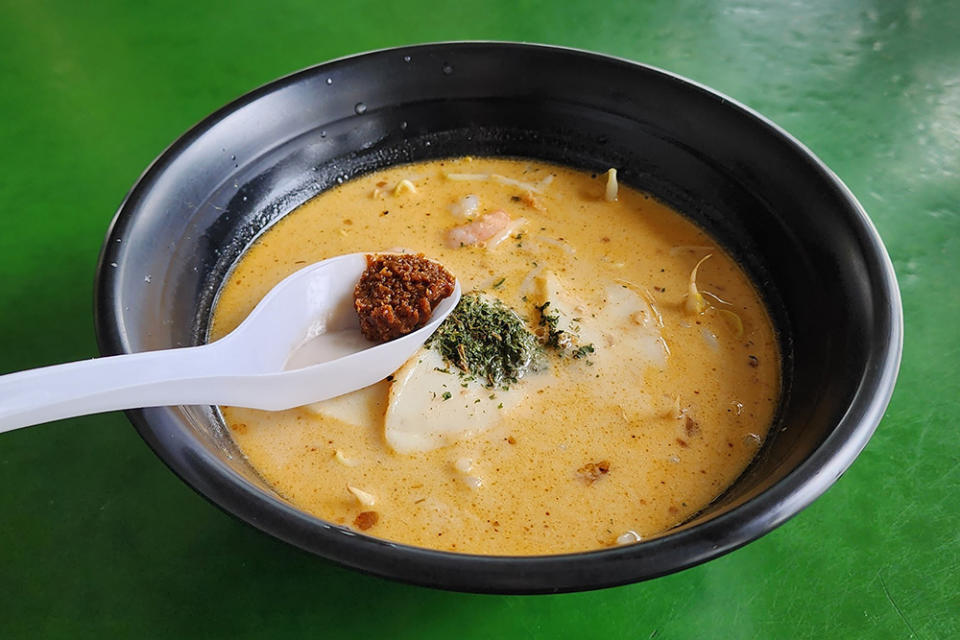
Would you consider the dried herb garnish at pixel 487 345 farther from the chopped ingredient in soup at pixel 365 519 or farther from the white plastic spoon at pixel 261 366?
the chopped ingredient in soup at pixel 365 519

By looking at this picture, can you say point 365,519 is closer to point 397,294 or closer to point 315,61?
point 397,294

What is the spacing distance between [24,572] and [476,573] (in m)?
0.93

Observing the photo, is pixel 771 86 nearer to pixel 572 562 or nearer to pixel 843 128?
pixel 843 128

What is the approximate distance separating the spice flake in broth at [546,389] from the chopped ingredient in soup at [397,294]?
10 centimetres

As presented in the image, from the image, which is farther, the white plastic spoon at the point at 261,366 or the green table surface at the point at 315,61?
the green table surface at the point at 315,61

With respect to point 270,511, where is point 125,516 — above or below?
below

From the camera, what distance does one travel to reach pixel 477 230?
2.07m

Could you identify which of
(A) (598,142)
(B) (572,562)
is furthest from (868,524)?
(A) (598,142)

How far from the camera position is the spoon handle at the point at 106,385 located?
1.17 metres

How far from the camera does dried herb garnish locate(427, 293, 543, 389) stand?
5.61ft

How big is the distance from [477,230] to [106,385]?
1.03 metres

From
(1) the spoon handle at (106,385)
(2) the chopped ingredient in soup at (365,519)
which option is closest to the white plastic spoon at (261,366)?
(1) the spoon handle at (106,385)

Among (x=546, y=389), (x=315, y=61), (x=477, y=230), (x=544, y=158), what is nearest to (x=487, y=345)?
(x=546, y=389)

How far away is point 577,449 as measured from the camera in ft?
5.28
